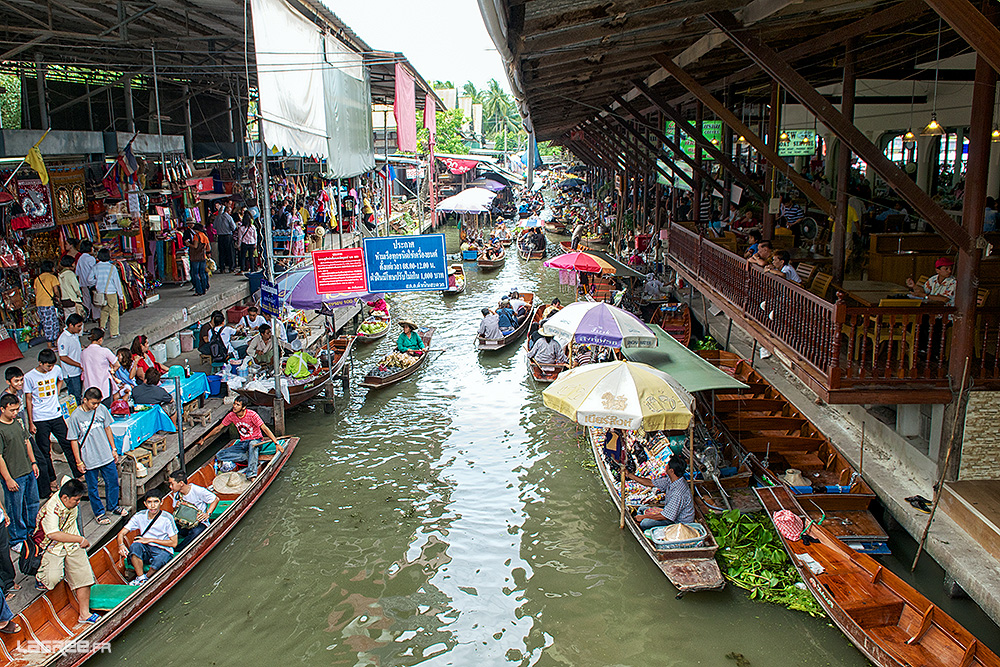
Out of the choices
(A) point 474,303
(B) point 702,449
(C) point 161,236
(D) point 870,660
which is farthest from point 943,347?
(A) point 474,303

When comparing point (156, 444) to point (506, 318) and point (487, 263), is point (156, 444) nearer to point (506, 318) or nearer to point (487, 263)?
point (506, 318)

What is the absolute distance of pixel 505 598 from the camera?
27.9 ft

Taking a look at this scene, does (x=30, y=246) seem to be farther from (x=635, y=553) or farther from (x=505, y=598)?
(x=635, y=553)

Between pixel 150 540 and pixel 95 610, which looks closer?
pixel 95 610

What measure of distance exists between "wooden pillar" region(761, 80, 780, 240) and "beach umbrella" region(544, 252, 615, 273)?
6586mm

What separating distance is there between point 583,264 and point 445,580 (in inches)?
473

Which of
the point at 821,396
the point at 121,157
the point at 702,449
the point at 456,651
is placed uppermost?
the point at 121,157

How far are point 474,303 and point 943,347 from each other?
18154 mm

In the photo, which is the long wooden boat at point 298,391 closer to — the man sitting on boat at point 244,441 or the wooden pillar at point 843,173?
the man sitting on boat at point 244,441

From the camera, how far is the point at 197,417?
12.0 meters

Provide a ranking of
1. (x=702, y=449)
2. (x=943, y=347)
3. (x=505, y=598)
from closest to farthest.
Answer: (x=943, y=347)
(x=505, y=598)
(x=702, y=449)

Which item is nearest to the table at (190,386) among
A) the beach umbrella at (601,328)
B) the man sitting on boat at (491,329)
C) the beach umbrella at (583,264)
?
the beach umbrella at (601,328)

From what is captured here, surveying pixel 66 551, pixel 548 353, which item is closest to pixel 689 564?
pixel 66 551

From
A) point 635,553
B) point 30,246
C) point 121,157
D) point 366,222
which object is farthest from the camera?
point 366,222
